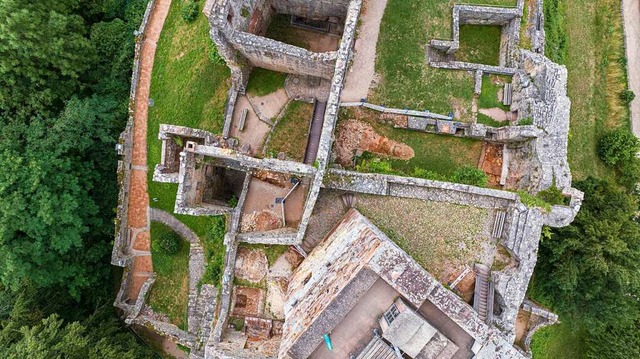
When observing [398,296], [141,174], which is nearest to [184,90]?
[141,174]

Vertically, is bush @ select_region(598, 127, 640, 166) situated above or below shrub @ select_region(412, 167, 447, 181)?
above

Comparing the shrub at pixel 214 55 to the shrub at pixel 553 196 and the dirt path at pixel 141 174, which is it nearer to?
the dirt path at pixel 141 174

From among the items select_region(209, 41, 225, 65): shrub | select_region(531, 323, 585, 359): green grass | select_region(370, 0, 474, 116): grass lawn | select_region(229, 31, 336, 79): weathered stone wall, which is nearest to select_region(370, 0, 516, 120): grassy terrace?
select_region(370, 0, 474, 116): grass lawn

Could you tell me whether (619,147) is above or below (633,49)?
below

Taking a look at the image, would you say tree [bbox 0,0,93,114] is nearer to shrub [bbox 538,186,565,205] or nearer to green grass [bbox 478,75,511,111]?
green grass [bbox 478,75,511,111]

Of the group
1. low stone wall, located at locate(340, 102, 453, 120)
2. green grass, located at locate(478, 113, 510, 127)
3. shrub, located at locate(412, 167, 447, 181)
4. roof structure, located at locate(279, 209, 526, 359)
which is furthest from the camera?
low stone wall, located at locate(340, 102, 453, 120)

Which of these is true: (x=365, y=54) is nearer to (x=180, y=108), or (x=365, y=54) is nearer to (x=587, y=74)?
(x=180, y=108)

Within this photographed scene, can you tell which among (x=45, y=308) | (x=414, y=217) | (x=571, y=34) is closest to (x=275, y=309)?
(x=414, y=217)
